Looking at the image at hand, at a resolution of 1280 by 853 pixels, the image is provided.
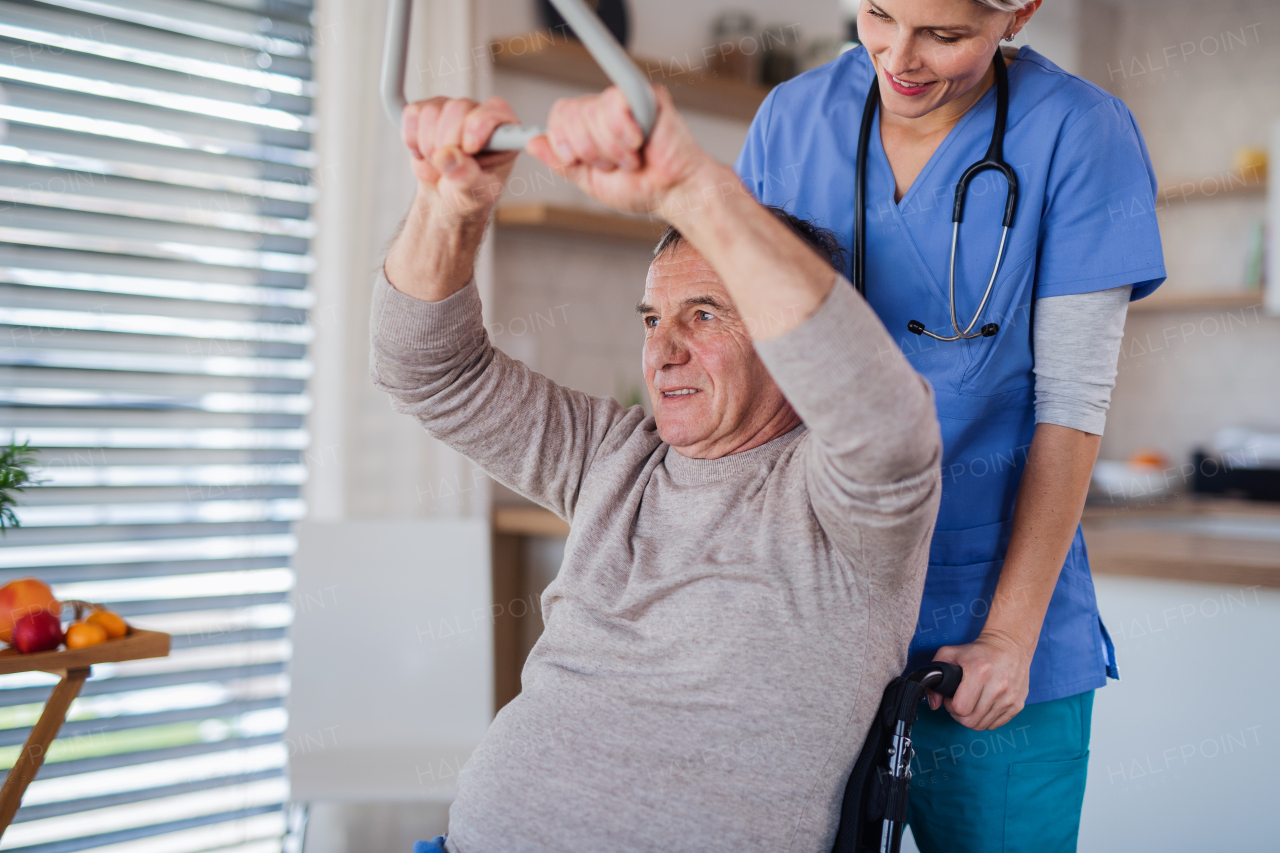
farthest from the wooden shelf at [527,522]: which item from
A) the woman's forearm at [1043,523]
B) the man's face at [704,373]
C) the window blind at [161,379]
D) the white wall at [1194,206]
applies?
the white wall at [1194,206]

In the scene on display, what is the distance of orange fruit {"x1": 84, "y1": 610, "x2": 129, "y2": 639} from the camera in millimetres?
1427

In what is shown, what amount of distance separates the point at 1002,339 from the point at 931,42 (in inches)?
13.3

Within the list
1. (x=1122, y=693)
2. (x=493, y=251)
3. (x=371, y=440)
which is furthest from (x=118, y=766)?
(x=1122, y=693)

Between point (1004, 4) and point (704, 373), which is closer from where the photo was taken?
point (1004, 4)

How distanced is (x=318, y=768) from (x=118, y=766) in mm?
586

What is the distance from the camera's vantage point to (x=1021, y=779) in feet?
3.82

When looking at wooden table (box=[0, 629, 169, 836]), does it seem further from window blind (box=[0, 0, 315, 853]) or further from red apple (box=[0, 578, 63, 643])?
window blind (box=[0, 0, 315, 853])

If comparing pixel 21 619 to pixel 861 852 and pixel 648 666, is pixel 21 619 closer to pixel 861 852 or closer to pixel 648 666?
pixel 648 666

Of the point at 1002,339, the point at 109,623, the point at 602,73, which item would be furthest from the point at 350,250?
the point at 1002,339

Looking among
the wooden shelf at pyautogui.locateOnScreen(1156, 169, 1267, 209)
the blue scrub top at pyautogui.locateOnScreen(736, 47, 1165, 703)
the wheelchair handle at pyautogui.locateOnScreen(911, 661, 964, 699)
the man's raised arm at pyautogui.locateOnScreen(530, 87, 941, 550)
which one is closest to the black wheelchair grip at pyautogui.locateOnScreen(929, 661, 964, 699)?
the wheelchair handle at pyautogui.locateOnScreen(911, 661, 964, 699)

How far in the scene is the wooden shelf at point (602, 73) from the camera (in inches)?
106

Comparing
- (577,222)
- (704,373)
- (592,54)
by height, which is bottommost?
(704,373)

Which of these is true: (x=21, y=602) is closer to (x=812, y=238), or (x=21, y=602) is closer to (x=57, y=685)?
(x=57, y=685)

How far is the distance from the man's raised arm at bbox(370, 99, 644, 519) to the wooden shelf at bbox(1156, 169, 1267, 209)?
3496mm
